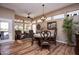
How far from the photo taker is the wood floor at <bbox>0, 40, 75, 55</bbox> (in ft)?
8.16

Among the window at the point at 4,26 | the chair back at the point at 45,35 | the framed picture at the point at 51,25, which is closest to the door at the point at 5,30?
the window at the point at 4,26

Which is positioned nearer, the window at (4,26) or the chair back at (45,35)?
the window at (4,26)

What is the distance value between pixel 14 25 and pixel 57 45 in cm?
139

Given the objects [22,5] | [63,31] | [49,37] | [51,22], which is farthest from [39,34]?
[22,5]

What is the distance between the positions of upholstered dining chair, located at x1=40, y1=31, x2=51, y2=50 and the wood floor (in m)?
0.12

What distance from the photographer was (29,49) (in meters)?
2.56

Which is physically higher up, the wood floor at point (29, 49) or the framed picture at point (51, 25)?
the framed picture at point (51, 25)

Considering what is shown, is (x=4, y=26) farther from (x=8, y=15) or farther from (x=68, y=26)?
(x=68, y=26)

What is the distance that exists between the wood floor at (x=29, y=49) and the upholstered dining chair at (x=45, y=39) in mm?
123

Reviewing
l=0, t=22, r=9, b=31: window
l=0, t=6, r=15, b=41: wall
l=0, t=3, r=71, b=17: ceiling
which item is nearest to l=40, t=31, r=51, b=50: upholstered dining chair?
l=0, t=3, r=71, b=17: ceiling

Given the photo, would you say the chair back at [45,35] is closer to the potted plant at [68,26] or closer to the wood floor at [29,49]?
the wood floor at [29,49]

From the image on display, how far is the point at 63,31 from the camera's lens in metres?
2.56

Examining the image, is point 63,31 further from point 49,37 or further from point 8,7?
point 8,7

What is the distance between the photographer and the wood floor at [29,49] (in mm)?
2486
